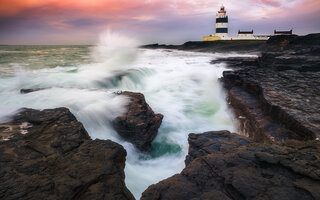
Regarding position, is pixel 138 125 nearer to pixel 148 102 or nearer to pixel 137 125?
pixel 137 125

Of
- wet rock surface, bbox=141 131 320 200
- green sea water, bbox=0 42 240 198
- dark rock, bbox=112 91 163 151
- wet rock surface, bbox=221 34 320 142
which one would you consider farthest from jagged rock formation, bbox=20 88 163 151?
wet rock surface, bbox=221 34 320 142

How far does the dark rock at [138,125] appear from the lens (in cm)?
373

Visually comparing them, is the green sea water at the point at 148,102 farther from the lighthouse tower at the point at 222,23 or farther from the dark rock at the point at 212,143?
the lighthouse tower at the point at 222,23

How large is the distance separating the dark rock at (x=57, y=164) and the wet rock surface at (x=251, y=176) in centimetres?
41

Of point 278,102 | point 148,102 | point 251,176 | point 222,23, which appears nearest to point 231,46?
point 222,23

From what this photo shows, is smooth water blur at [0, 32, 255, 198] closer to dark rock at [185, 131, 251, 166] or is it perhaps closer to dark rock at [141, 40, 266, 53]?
dark rock at [185, 131, 251, 166]

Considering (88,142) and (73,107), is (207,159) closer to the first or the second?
(88,142)

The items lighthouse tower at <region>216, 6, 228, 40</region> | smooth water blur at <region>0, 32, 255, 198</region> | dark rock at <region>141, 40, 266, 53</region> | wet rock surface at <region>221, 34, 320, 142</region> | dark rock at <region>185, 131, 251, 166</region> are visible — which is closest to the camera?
dark rock at <region>185, 131, 251, 166</region>

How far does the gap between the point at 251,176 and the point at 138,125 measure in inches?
96.1

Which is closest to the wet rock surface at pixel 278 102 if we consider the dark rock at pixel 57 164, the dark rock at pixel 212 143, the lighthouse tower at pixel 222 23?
the dark rock at pixel 212 143

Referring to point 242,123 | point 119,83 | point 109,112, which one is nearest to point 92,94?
point 109,112

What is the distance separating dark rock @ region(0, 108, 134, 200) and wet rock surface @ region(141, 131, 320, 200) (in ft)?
1.35

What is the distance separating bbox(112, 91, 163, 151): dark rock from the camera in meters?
3.73

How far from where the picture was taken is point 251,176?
1.61 metres
